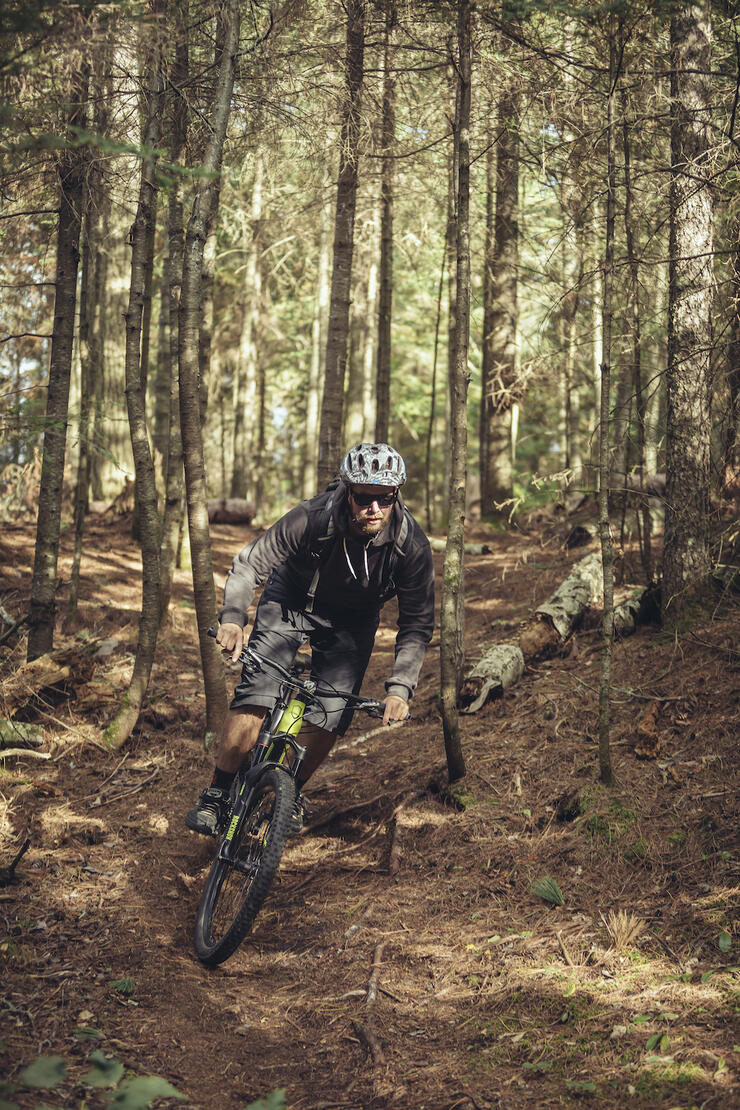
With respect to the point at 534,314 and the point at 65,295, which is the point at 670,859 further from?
the point at 534,314

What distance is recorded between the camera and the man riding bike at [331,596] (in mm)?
4879

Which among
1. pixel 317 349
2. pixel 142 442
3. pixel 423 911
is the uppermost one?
pixel 317 349

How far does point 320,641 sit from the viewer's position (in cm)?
542

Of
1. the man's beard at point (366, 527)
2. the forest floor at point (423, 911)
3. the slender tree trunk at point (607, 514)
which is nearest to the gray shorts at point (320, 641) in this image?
the man's beard at point (366, 527)

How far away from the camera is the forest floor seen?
3590mm

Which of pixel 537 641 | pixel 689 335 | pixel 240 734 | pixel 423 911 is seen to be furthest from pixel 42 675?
pixel 689 335

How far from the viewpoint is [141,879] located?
5492 mm

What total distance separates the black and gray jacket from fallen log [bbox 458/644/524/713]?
8.05 ft

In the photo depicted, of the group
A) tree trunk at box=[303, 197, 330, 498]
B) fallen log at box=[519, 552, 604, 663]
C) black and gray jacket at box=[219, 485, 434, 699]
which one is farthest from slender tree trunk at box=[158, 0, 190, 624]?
tree trunk at box=[303, 197, 330, 498]

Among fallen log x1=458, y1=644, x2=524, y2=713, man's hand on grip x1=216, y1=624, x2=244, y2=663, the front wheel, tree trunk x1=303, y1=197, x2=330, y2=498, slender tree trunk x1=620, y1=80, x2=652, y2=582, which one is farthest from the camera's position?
tree trunk x1=303, y1=197, x2=330, y2=498

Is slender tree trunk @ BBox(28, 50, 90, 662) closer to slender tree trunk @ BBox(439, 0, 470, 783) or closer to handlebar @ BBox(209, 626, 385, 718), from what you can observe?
slender tree trunk @ BBox(439, 0, 470, 783)

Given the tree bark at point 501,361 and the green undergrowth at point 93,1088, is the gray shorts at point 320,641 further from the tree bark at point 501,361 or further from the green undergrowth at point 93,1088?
the tree bark at point 501,361

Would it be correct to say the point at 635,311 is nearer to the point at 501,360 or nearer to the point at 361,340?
the point at 501,360

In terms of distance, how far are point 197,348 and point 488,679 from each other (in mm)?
3617
